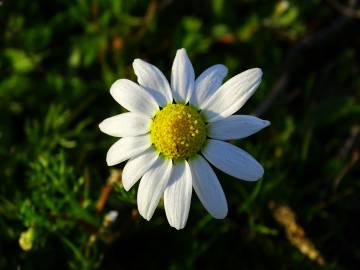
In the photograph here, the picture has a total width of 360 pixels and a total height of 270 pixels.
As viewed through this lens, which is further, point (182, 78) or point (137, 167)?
point (182, 78)

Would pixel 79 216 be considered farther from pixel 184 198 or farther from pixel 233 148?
pixel 233 148

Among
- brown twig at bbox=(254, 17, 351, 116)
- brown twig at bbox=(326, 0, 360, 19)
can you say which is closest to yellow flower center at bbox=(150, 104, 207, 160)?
brown twig at bbox=(254, 17, 351, 116)

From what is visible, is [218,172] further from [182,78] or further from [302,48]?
[302,48]

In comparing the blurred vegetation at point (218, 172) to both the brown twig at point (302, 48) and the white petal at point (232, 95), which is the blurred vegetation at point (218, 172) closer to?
the brown twig at point (302, 48)

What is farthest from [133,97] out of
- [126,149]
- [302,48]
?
[302,48]

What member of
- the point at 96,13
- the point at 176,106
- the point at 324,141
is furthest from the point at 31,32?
the point at 324,141
